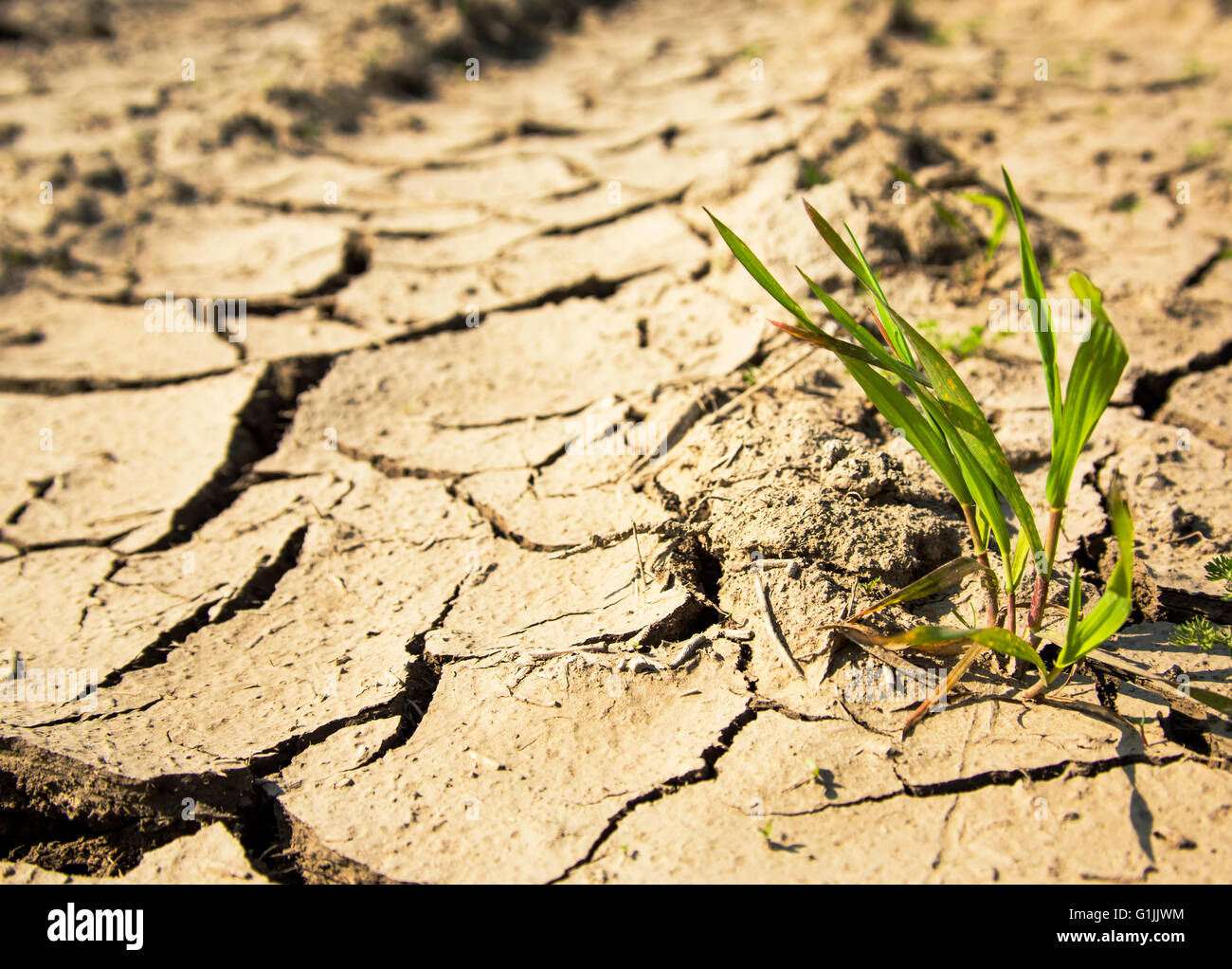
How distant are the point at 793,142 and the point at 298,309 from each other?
6.35 ft

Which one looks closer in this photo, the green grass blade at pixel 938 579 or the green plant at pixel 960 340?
the green grass blade at pixel 938 579

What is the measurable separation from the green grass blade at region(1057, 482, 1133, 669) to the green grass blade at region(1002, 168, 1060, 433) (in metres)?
0.19

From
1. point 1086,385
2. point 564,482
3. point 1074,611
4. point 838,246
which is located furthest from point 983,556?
point 564,482

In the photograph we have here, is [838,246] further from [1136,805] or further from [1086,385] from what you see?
[1136,805]

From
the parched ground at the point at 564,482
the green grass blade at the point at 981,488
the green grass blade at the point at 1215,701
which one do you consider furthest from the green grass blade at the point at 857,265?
the green grass blade at the point at 1215,701

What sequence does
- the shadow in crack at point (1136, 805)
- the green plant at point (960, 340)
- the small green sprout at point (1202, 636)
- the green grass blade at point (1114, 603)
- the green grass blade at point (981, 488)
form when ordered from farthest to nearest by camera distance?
the green plant at point (960, 340) → the small green sprout at point (1202, 636) → the green grass blade at point (981, 488) → the shadow in crack at point (1136, 805) → the green grass blade at point (1114, 603)

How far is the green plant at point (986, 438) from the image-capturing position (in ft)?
4.02

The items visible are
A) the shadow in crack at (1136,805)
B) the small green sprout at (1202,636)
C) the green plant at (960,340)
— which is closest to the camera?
the shadow in crack at (1136,805)

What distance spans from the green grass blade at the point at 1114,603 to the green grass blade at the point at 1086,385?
0.11 m

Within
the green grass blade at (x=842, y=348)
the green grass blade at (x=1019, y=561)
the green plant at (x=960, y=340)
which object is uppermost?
the green grass blade at (x=842, y=348)

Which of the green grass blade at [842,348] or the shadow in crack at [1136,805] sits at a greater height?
the green grass blade at [842,348]

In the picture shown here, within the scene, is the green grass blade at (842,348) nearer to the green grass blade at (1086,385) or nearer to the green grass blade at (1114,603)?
→ the green grass blade at (1086,385)

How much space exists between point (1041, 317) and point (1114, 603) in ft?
1.43

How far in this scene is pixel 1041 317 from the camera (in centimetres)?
→ 126
